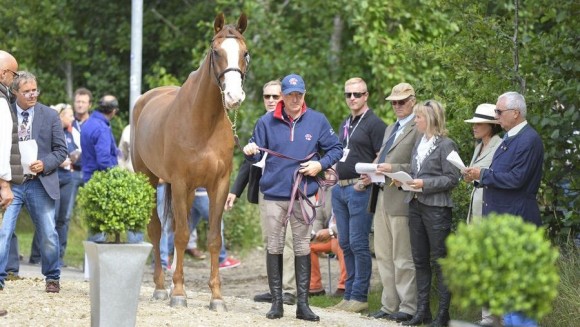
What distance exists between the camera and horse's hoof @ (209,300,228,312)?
1037cm

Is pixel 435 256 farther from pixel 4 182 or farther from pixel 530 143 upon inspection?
pixel 4 182

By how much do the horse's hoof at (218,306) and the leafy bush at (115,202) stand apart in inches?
61.6

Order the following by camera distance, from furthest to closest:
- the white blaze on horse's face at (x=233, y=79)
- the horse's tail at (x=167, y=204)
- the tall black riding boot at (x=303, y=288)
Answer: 1. the horse's tail at (x=167, y=204)
2. the tall black riding boot at (x=303, y=288)
3. the white blaze on horse's face at (x=233, y=79)

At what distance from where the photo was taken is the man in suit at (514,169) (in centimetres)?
927

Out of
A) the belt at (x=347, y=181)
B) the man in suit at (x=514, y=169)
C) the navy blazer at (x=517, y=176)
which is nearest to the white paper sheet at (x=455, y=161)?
the man in suit at (x=514, y=169)

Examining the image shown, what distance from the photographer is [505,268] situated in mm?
6207

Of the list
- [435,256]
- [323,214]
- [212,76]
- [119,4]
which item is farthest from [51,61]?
[435,256]

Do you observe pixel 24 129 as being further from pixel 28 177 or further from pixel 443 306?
pixel 443 306

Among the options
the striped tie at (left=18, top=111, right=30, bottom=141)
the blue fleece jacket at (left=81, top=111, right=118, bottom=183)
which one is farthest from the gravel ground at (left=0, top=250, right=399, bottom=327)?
the blue fleece jacket at (left=81, top=111, right=118, bottom=183)

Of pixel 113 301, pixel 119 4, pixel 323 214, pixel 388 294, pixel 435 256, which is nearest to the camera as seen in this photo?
pixel 113 301

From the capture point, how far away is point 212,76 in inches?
413

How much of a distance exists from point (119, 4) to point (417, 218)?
565 inches

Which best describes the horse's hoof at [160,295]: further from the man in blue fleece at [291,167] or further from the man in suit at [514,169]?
the man in suit at [514,169]

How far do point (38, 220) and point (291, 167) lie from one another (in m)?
2.79
